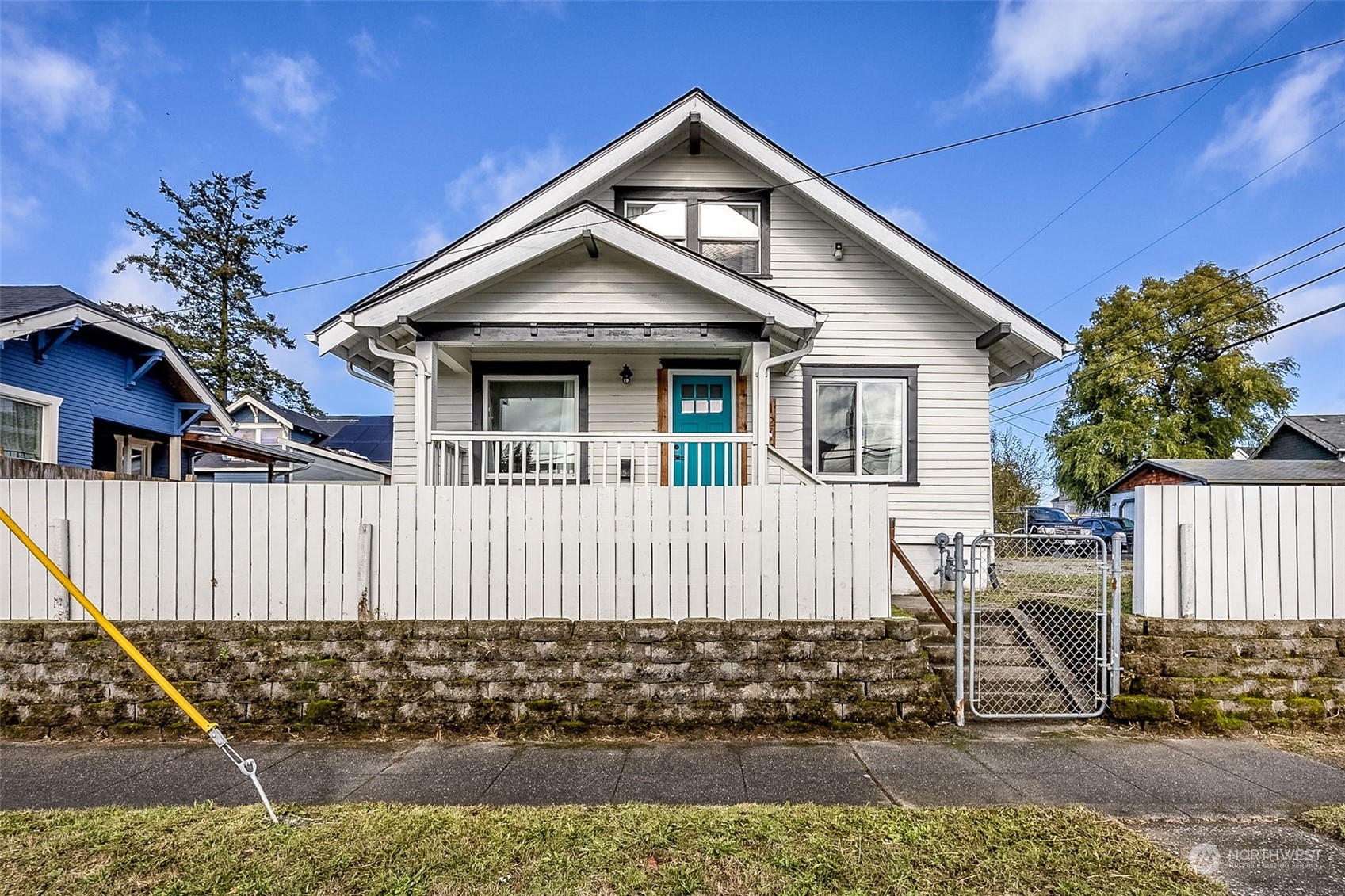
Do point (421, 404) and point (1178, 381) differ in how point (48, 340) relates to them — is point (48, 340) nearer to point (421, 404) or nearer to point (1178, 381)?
point (421, 404)

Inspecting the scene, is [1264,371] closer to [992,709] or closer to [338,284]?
[992,709]

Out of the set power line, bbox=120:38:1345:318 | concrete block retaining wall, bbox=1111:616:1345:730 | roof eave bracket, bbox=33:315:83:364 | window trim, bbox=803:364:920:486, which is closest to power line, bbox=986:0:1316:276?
power line, bbox=120:38:1345:318

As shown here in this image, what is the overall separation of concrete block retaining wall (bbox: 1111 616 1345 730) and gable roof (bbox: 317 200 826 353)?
4.10 metres

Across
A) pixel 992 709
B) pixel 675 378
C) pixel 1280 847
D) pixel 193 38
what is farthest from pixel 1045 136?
pixel 193 38

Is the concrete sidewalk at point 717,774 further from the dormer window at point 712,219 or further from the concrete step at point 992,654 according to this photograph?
the dormer window at point 712,219

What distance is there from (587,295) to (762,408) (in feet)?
7.66

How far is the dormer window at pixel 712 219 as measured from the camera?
927cm

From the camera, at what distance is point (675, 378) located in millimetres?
9070

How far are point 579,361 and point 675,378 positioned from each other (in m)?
1.35

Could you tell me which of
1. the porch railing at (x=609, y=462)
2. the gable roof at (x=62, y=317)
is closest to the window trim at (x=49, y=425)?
the gable roof at (x=62, y=317)

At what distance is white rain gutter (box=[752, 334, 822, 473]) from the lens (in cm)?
642

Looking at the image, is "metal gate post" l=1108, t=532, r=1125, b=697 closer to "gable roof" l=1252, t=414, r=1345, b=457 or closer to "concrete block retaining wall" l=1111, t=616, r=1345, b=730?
"concrete block retaining wall" l=1111, t=616, r=1345, b=730

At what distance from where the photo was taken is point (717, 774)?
164 inches

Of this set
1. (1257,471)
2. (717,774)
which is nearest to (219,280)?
(717,774)
